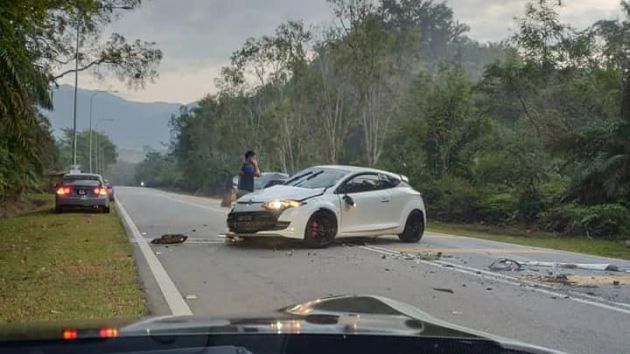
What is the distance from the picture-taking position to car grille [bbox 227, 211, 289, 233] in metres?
13.4

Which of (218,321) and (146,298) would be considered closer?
(218,321)

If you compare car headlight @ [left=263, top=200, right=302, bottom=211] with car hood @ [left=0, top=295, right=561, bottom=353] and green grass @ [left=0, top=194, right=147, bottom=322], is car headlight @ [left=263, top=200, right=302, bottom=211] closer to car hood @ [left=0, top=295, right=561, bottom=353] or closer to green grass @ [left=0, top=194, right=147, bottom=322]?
green grass @ [left=0, top=194, right=147, bottom=322]

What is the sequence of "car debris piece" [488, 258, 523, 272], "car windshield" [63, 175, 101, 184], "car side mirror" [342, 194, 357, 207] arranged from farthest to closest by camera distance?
"car windshield" [63, 175, 101, 184], "car side mirror" [342, 194, 357, 207], "car debris piece" [488, 258, 523, 272]

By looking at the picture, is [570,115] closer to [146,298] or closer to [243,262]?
[243,262]

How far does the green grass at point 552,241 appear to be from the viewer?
53.4 feet

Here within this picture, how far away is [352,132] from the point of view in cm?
5672

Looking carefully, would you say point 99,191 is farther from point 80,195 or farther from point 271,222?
point 271,222

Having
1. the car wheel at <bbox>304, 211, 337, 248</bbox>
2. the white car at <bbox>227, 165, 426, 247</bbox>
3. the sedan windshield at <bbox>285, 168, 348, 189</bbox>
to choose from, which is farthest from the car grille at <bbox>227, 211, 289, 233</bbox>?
the sedan windshield at <bbox>285, 168, 348, 189</bbox>

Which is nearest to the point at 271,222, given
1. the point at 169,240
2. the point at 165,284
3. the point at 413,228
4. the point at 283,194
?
the point at 283,194

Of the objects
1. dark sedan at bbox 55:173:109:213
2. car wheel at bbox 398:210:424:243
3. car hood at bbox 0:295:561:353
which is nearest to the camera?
car hood at bbox 0:295:561:353

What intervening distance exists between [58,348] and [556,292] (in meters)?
7.95

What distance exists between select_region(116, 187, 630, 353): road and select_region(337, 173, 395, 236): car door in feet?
1.32

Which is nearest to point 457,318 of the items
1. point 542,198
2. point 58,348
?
point 58,348

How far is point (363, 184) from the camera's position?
14.6 m
